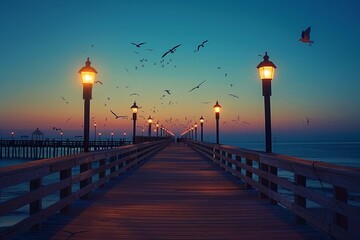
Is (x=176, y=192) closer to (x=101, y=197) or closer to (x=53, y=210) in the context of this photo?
(x=101, y=197)

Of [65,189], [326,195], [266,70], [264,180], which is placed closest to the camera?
[326,195]

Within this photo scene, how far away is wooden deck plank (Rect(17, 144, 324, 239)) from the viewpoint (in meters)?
5.23

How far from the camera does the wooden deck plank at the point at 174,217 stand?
17.2 ft

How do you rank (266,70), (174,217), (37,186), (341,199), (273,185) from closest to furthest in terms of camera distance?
(341,199) < (37,186) < (174,217) < (273,185) < (266,70)

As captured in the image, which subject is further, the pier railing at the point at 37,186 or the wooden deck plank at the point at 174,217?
the wooden deck plank at the point at 174,217

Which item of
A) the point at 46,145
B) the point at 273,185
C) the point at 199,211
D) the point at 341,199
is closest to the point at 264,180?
the point at 273,185

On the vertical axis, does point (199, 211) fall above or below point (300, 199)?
below

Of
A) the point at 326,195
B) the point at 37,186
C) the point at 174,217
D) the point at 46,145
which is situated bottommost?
the point at 174,217

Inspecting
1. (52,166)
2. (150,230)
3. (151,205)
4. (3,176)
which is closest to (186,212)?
(151,205)

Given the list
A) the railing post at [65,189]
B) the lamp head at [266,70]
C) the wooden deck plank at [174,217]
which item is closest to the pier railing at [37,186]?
the railing post at [65,189]

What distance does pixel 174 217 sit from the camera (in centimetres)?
635

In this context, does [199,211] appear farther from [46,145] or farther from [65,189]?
[46,145]

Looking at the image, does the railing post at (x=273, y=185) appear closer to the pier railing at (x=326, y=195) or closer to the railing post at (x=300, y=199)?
the pier railing at (x=326, y=195)

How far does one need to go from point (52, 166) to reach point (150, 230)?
1.69 metres
